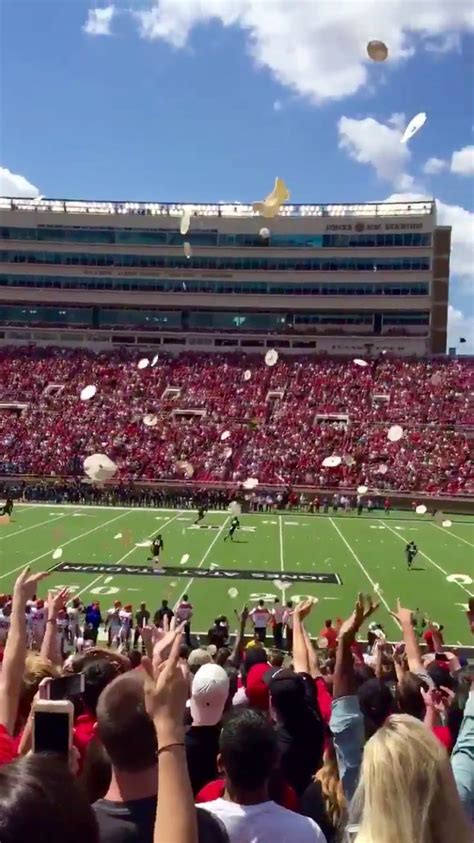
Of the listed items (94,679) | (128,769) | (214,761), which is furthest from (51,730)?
(94,679)

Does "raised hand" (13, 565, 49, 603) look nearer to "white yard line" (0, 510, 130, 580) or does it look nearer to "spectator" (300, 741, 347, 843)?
"spectator" (300, 741, 347, 843)

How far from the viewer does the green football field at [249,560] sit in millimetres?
18500

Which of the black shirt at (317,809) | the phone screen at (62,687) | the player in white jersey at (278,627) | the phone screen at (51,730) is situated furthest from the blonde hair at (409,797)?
the player in white jersey at (278,627)

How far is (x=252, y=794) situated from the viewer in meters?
2.53

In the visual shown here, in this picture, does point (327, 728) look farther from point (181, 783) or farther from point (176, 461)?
point (176, 461)

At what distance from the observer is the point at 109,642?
1454cm

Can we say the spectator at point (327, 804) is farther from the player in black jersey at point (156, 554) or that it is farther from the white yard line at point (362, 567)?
the player in black jersey at point (156, 554)

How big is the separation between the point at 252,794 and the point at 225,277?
61062 millimetres

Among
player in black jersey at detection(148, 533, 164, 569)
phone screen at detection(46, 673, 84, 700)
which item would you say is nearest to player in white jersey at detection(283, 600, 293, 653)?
player in black jersey at detection(148, 533, 164, 569)

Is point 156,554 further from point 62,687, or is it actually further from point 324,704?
point 62,687

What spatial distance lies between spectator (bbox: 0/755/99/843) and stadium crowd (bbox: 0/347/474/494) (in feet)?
133

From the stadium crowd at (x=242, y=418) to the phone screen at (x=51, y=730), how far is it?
130ft

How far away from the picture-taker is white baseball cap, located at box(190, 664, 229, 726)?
10.3ft

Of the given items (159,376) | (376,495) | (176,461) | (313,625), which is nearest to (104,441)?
(176,461)
